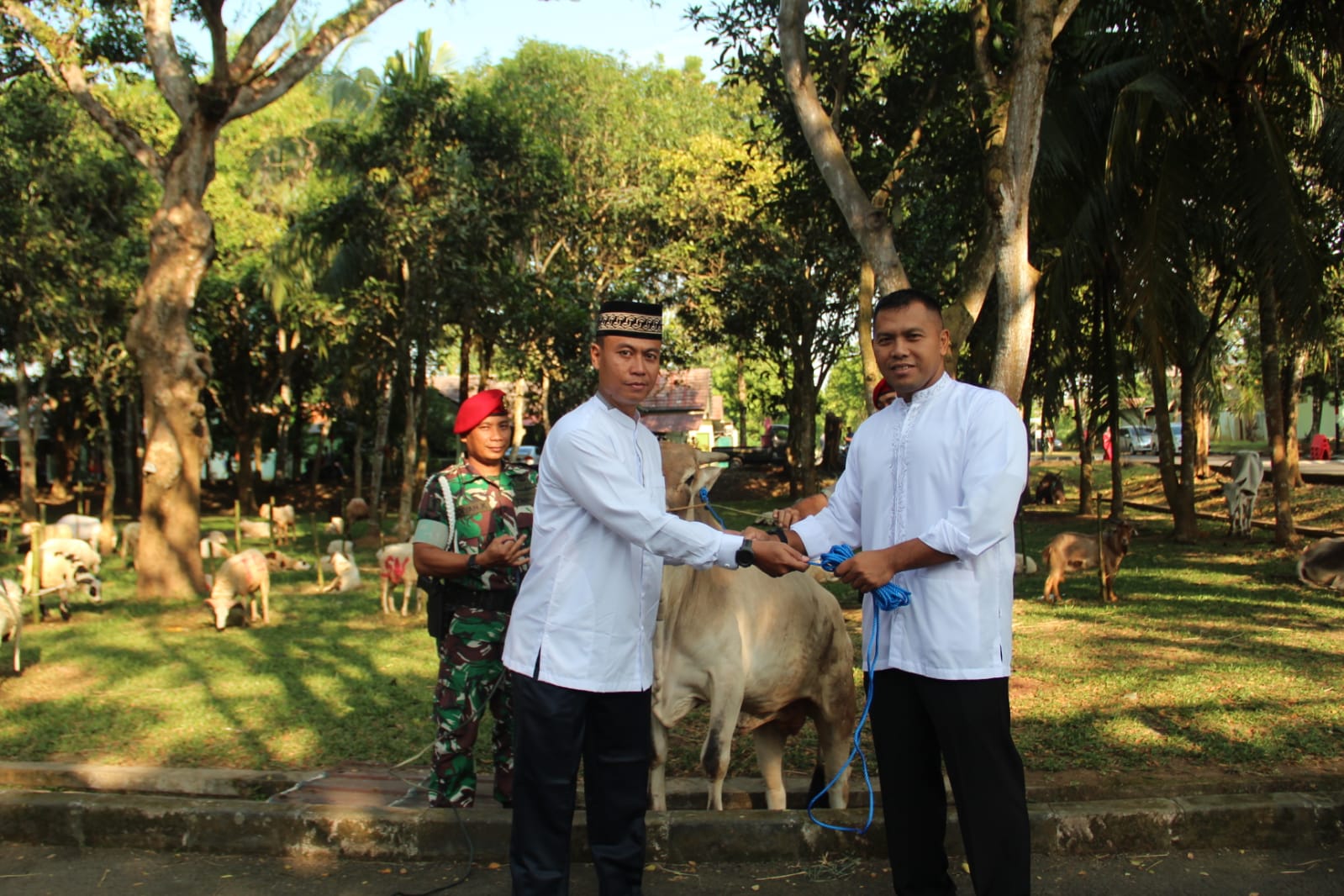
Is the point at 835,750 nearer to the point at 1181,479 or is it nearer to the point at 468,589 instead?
the point at 468,589

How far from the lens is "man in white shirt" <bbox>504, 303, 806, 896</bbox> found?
3.78 metres

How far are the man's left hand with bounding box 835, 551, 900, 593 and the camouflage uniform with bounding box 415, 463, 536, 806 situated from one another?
1.77 metres

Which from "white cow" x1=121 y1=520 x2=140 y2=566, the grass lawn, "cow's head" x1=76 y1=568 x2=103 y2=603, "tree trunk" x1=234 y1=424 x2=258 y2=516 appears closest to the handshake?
the grass lawn

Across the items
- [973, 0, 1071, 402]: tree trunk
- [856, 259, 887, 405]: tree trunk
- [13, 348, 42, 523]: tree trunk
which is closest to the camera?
[973, 0, 1071, 402]: tree trunk

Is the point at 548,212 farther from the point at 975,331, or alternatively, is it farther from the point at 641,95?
the point at 641,95

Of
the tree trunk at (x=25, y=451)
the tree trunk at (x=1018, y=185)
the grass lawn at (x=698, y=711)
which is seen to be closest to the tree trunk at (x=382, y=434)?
the tree trunk at (x=25, y=451)

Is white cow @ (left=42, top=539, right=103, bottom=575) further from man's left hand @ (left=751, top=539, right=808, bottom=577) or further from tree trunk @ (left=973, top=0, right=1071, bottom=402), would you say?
man's left hand @ (left=751, top=539, right=808, bottom=577)

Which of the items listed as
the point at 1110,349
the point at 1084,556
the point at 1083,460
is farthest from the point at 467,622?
the point at 1083,460

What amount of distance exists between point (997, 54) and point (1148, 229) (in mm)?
2449

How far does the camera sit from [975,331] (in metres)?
17.0

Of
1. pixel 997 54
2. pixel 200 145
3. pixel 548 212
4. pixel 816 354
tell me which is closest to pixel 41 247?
pixel 548 212

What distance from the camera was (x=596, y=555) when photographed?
152 inches

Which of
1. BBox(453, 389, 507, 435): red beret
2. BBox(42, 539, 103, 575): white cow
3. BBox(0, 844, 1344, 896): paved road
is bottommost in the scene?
BBox(0, 844, 1344, 896): paved road

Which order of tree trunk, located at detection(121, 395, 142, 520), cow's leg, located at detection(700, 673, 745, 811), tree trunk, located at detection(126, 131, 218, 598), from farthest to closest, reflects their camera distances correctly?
1. tree trunk, located at detection(121, 395, 142, 520)
2. tree trunk, located at detection(126, 131, 218, 598)
3. cow's leg, located at detection(700, 673, 745, 811)
